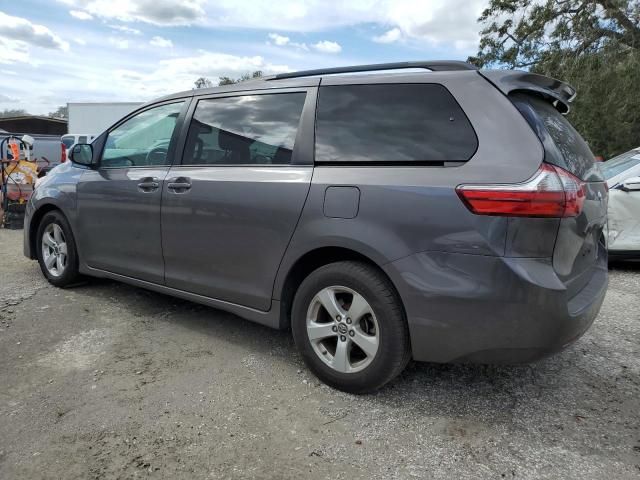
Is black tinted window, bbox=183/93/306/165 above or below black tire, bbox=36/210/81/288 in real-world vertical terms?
above

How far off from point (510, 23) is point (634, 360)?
20.4 metres

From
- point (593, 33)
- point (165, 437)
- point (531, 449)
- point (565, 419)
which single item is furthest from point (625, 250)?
point (593, 33)

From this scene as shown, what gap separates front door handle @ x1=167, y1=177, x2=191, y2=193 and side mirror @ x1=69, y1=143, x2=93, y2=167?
118 centimetres

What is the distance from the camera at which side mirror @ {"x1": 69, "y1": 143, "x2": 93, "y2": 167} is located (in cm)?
443

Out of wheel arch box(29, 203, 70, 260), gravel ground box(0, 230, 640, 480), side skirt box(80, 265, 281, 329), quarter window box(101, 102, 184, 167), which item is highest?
quarter window box(101, 102, 184, 167)

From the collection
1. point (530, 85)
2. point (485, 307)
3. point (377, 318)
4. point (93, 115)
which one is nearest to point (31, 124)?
point (93, 115)

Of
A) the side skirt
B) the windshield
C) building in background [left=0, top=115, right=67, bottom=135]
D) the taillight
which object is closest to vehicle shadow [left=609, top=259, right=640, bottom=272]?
the windshield

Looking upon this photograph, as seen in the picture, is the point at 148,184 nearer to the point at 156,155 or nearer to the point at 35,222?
the point at 156,155

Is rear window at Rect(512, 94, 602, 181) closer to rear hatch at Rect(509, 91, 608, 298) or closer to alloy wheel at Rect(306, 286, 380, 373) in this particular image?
rear hatch at Rect(509, 91, 608, 298)

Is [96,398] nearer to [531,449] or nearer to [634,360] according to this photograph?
[531,449]

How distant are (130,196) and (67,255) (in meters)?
1.19

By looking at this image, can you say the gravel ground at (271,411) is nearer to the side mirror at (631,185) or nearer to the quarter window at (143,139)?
the quarter window at (143,139)

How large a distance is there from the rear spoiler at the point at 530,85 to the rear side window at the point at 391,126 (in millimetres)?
243

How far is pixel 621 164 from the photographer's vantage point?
632 cm
